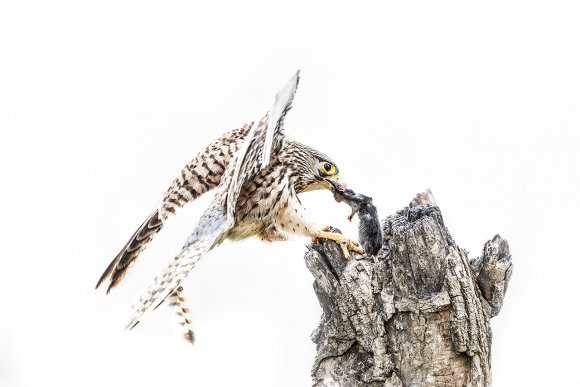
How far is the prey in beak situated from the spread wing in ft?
1.76

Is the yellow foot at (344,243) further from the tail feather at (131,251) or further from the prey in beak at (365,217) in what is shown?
the tail feather at (131,251)

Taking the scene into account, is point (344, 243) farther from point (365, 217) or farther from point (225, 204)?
point (225, 204)

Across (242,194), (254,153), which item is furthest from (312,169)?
(254,153)

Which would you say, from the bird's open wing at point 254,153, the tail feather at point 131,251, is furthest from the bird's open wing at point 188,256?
the tail feather at point 131,251

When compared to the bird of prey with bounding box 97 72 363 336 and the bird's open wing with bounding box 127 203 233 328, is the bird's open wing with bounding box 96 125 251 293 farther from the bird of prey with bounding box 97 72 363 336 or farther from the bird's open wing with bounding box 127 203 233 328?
the bird's open wing with bounding box 127 203 233 328

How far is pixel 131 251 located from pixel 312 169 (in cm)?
128

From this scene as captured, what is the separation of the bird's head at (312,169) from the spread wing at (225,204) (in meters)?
0.27

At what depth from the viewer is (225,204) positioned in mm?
4078

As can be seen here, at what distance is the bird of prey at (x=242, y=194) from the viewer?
370 centimetres

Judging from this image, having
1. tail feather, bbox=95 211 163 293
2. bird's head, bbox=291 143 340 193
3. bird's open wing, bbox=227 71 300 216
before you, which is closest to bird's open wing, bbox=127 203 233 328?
bird's open wing, bbox=227 71 300 216

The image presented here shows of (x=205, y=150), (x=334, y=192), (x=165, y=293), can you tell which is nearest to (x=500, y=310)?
(x=334, y=192)

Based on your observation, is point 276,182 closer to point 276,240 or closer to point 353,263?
point 276,240

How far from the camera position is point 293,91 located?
3.64 meters

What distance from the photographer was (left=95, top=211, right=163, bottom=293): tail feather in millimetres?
4102
